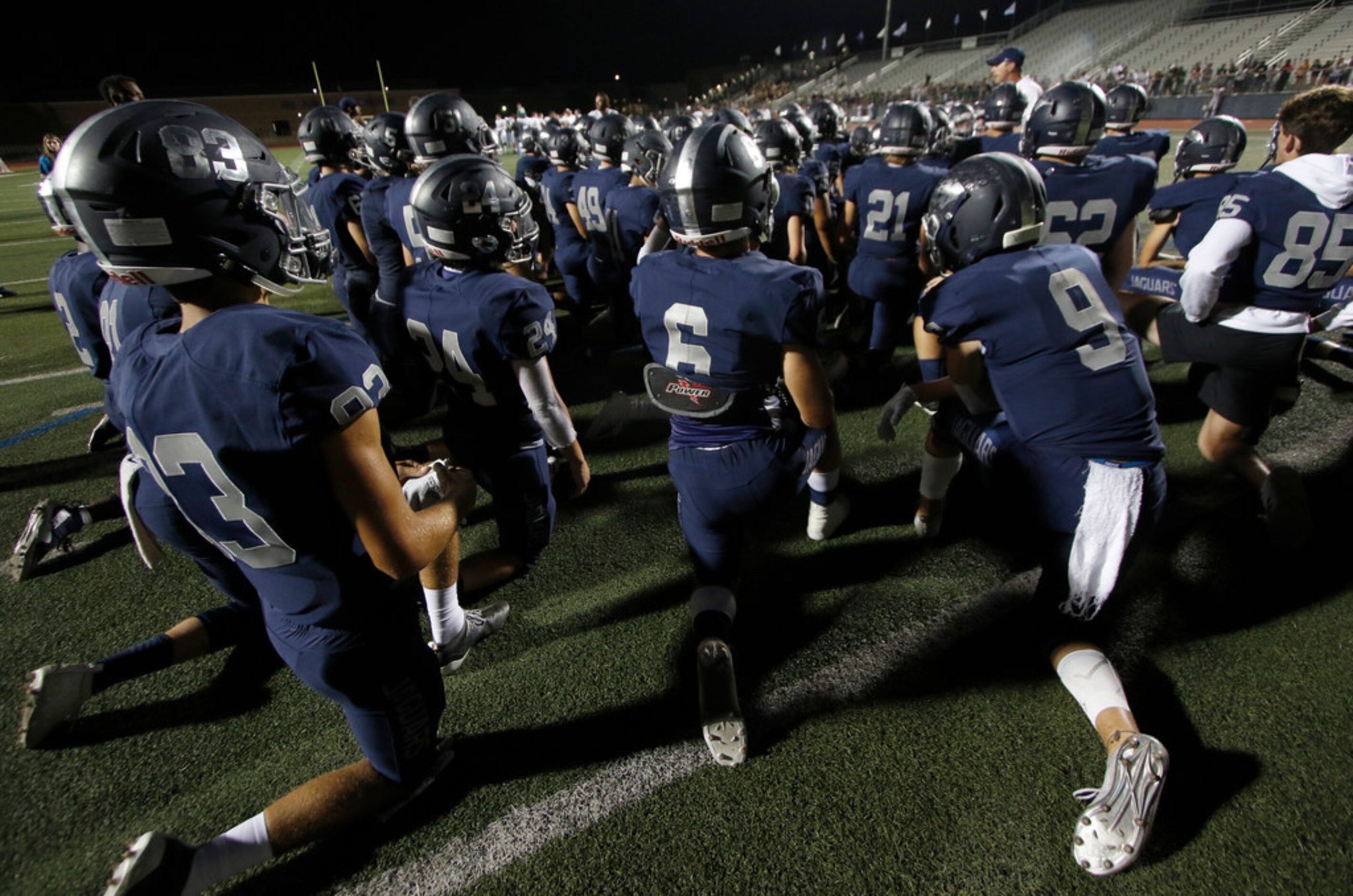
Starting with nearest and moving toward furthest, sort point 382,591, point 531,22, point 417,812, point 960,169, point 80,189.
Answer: point 80,189, point 382,591, point 417,812, point 960,169, point 531,22

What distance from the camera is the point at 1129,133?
6410 mm

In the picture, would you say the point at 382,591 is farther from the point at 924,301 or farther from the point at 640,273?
the point at 924,301

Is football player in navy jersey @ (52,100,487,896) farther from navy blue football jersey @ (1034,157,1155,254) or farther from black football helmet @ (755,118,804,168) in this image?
black football helmet @ (755,118,804,168)

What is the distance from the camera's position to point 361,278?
633 centimetres

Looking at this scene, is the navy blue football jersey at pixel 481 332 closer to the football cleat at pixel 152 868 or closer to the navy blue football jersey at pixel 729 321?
the navy blue football jersey at pixel 729 321

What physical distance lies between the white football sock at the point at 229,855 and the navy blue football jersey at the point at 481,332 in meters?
1.68

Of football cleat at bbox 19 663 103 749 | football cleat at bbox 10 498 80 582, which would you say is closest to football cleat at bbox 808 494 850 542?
football cleat at bbox 19 663 103 749

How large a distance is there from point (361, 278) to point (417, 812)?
5403 millimetres

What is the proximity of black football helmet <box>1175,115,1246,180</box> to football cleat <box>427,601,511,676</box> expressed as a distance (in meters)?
6.82

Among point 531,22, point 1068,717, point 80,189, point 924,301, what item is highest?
point 531,22

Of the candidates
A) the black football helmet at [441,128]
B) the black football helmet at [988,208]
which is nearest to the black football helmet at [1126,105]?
the black football helmet at [988,208]

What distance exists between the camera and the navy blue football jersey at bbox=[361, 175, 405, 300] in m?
5.37

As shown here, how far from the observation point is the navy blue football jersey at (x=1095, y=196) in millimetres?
4293

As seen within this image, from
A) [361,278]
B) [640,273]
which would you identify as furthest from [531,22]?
[640,273]
